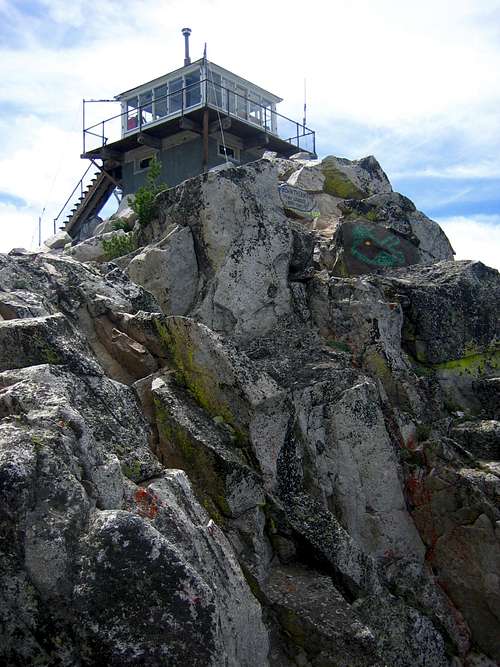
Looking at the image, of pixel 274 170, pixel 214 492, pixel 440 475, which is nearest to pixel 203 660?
pixel 214 492

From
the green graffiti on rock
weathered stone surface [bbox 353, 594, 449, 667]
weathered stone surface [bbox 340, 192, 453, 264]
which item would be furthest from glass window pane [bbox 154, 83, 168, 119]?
weathered stone surface [bbox 353, 594, 449, 667]

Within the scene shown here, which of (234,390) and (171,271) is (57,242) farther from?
(234,390)

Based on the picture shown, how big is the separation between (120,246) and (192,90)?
19.0 m

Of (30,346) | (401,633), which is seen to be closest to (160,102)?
(30,346)

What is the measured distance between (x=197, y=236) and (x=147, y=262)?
1.51 meters

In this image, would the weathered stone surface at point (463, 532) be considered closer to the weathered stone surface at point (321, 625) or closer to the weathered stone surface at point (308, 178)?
the weathered stone surface at point (321, 625)

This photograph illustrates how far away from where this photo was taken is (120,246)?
2155 cm

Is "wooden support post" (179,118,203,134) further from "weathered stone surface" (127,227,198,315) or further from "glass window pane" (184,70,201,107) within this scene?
"weathered stone surface" (127,227,198,315)

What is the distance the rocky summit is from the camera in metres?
6.60

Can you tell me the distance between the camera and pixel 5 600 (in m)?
6.33

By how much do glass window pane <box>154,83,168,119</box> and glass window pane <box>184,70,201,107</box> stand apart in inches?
60.3

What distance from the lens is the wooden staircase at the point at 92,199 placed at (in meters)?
41.3

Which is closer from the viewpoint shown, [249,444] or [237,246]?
[249,444]

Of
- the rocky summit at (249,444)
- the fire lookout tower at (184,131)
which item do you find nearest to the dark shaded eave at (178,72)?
the fire lookout tower at (184,131)
